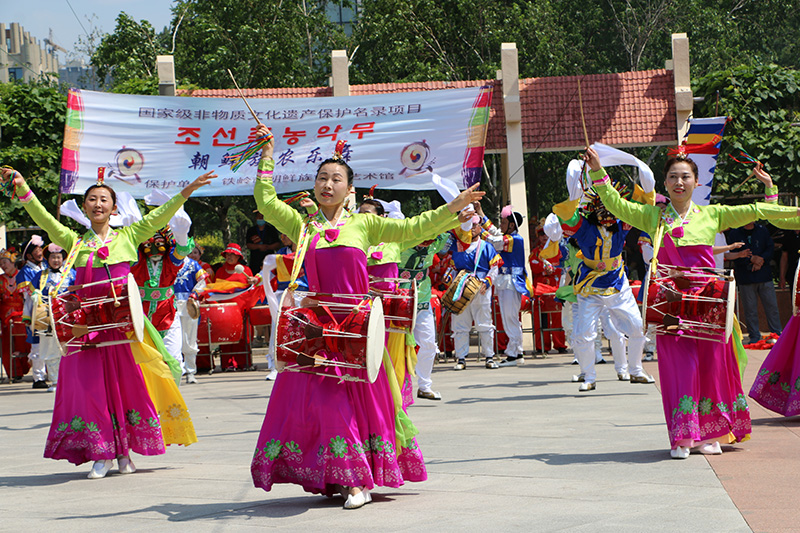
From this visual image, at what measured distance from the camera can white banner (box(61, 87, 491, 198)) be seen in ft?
58.7

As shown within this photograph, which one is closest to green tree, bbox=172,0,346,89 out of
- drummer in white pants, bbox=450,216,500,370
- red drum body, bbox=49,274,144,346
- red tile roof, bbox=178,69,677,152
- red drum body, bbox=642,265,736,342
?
red tile roof, bbox=178,69,677,152

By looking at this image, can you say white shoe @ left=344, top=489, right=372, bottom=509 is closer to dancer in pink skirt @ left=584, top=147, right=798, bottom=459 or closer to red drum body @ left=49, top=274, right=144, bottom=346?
dancer in pink skirt @ left=584, top=147, right=798, bottom=459

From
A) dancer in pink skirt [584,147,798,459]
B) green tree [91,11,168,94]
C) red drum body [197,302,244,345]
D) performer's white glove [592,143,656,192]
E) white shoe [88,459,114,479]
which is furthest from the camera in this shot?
green tree [91,11,168,94]

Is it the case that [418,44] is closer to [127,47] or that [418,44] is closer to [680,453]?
[127,47]

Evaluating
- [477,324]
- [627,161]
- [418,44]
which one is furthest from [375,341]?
[418,44]

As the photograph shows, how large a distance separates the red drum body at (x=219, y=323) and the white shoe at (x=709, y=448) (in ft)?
32.8

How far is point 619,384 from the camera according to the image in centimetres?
1156

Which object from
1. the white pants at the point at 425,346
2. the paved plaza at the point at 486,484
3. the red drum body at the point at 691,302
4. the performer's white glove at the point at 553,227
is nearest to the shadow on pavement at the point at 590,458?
the paved plaza at the point at 486,484

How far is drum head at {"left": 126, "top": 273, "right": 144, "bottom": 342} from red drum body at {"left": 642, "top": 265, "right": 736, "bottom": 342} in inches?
131

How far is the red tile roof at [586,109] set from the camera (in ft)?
66.0

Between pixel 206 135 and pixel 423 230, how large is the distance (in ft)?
42.8

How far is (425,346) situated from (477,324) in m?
3.93

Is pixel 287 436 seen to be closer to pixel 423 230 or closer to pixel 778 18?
pixel 423 230

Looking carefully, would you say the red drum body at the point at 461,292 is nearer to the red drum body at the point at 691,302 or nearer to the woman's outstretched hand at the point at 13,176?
the red drum body at the point at 691,302
